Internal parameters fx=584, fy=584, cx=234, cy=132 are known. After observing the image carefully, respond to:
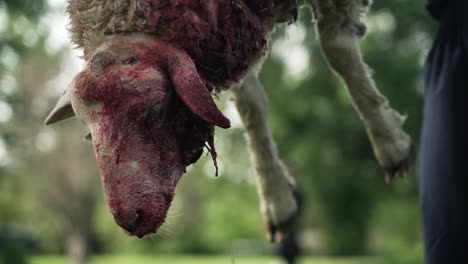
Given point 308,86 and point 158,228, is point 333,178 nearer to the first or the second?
point 308,86

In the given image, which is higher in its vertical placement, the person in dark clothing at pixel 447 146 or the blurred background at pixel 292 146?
the person in dark clothing at pixel 447 146

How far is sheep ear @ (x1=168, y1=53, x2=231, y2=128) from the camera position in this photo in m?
1.44

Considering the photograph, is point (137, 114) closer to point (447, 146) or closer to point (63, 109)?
point (63, 109)

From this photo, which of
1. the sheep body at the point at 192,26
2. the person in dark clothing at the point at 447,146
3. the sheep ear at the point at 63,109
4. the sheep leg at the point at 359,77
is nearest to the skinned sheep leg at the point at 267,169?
the sheep leg at the point at 359,77

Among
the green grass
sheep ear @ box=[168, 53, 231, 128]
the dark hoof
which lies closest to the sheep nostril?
sheep ear @ box=[168, 53, 231, 128]

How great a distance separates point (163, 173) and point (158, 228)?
14cm

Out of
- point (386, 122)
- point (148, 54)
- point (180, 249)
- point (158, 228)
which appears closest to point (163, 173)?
point (158, 228)

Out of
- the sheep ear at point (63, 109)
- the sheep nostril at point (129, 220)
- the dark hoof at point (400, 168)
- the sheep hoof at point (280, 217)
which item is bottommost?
the sheep hoof at point (280, 217)

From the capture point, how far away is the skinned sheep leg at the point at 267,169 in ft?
9.81

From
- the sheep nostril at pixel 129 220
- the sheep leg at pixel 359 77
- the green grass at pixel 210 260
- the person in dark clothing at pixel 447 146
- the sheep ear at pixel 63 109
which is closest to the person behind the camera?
the sheep nostril at pixel 129 220

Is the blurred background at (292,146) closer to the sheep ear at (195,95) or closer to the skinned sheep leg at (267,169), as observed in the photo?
the skinned sheep leg at (267,169)

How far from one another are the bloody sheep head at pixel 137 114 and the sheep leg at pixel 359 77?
108cm

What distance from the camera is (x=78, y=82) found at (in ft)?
4.94

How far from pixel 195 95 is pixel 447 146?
1248 mm
